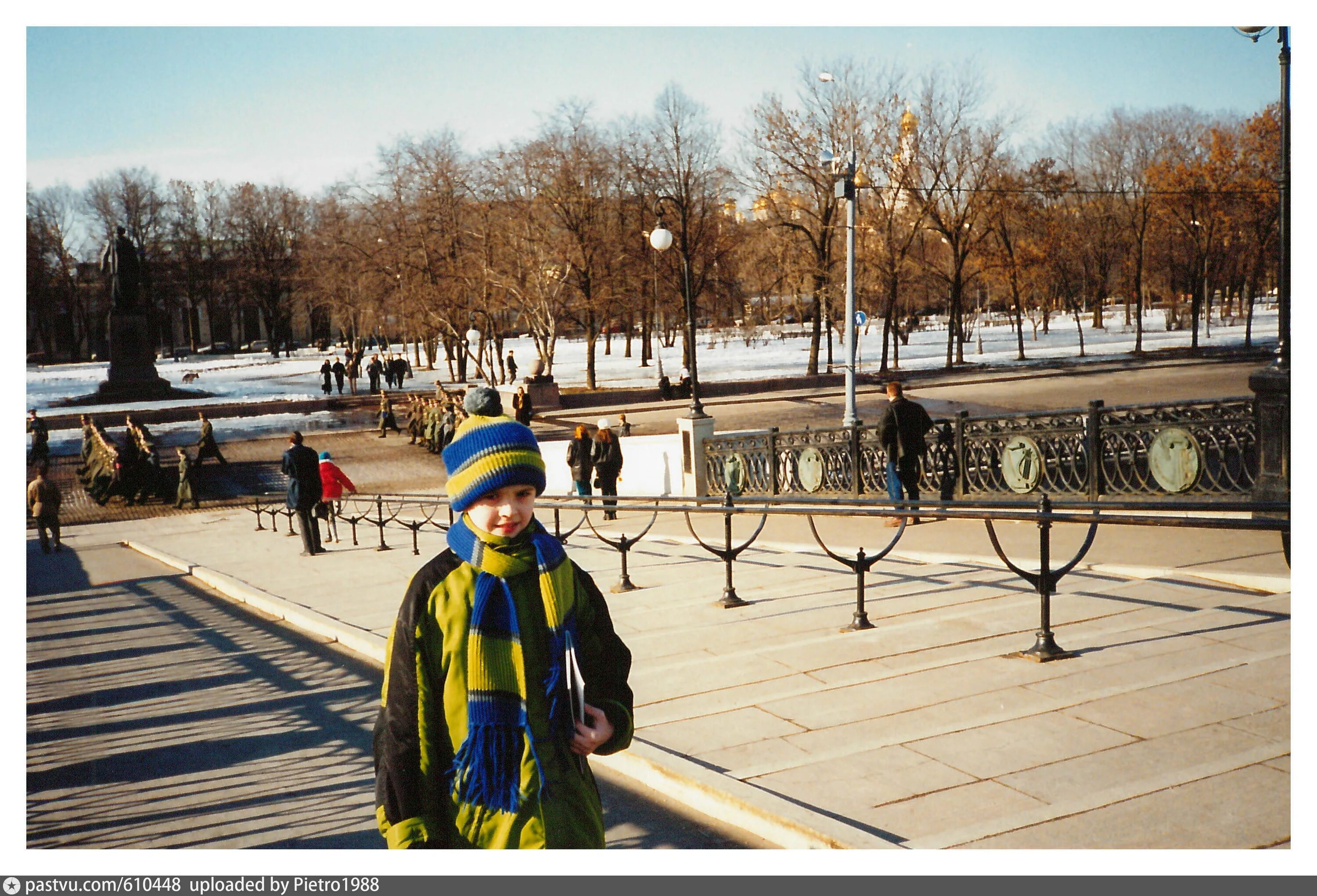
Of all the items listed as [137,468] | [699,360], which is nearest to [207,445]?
[137,468]

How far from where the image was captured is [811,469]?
54.1 ft

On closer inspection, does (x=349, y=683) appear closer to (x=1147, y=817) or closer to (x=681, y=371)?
(x=1147, y=817)

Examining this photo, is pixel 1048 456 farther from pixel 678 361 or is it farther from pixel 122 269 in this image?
pixel 678 361

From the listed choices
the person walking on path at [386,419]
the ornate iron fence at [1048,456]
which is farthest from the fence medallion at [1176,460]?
the person walking on path at [386,419]

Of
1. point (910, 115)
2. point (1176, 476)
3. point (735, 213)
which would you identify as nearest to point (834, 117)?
point (910, 115)

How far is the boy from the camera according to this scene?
2410 millimetres

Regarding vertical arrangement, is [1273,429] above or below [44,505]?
above

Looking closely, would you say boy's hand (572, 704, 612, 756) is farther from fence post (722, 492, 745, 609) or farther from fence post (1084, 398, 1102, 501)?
fence post (1084, 398, 1102, 501)

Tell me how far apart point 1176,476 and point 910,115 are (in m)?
26.8

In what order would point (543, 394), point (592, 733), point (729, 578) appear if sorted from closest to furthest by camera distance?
1. point (592, 733)
2. point (729, 578)
3. point (543, 394)

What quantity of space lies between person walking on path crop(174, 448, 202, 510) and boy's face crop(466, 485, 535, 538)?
2427 cm

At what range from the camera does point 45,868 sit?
4.70 m

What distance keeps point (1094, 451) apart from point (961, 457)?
1958mm

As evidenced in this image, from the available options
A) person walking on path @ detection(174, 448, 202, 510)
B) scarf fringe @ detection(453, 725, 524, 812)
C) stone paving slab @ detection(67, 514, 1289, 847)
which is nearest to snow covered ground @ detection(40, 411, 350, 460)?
person walking on path @ detection(174, 448, 202, 510)
